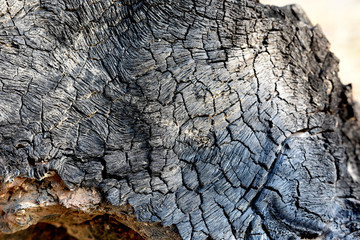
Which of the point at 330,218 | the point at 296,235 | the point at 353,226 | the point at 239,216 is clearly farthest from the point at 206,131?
the point at 353,226

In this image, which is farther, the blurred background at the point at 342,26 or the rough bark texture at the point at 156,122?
the blurred background at the point at 342,26

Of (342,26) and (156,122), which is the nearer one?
(156,122)

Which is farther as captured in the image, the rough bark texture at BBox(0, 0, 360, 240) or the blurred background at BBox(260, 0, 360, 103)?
the blurred background at BBox(260, 0, 360, 103)

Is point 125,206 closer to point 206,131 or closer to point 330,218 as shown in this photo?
point 206,131

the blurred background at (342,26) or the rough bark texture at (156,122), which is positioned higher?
the blurred background at (342,26)

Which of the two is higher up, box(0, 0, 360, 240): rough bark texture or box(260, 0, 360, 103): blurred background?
box(260, 0, 360, 103): blurred background
